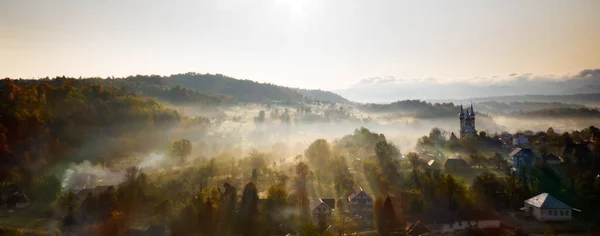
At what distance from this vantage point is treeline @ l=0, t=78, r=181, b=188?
46.6 meters

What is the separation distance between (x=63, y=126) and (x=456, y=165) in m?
52.2

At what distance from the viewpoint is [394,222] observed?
Result: 90.8ft

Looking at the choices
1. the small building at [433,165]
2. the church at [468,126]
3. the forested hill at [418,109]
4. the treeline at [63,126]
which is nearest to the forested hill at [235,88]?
the forested hill at [418,109]

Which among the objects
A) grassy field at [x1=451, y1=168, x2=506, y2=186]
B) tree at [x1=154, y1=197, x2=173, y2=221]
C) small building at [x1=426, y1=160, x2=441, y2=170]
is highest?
small building at [x1=426, y1=160, x2=441, y2=170]

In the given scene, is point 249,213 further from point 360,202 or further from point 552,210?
point 552,210

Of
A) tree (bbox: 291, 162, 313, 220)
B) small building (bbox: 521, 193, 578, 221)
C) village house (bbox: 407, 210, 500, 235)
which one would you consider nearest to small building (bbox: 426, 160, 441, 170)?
tree (bbox: 291, 162, 313, 220)

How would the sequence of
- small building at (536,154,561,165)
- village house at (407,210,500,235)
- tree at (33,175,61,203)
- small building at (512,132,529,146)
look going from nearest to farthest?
village house at (407,210,500,235)
tree at (33,175,61,203)
small building at (536,154,561,165)
small building at (512,132,529,146)

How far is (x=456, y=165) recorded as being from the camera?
45500mm

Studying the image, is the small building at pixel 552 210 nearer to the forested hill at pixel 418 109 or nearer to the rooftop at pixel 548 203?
the rooftop at pixel 548 203

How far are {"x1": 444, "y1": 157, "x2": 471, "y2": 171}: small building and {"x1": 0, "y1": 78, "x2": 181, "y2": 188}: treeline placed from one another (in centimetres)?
4247

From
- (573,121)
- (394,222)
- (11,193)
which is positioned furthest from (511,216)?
(573,121)

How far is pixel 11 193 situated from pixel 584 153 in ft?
189

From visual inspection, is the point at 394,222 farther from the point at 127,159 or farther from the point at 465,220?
the point at 127,159

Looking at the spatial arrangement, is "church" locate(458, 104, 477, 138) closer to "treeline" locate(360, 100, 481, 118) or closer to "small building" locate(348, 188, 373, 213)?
"small building" locate(348, 188, 373, 213)
